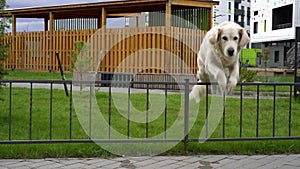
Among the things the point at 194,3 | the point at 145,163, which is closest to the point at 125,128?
the point at 145,163

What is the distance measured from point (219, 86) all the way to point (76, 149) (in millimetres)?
2508

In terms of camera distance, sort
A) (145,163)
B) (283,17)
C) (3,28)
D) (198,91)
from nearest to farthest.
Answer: (145,163), (198,91), (3,28), (283,17)

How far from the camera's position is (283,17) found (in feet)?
176

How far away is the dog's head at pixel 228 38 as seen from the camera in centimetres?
452

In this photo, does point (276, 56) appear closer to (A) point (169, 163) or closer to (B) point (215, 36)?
(A) point (169, 163)

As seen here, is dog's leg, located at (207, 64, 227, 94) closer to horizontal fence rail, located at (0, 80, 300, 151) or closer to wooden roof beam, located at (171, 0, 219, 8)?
horizontal fence rail, located at (0, 80, 300, 151)

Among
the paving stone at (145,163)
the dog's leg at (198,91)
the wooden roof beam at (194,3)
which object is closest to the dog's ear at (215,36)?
the dog's leg at (198,91)

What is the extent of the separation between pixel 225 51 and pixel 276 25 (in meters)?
52.9

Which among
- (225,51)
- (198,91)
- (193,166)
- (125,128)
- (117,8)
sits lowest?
(193,166)

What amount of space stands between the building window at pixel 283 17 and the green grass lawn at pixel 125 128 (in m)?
42.2

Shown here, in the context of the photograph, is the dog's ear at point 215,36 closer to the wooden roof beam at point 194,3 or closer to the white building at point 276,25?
the wooden roof beam at point 194,3

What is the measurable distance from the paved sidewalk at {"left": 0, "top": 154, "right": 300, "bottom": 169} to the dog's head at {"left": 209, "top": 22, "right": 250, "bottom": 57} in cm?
182

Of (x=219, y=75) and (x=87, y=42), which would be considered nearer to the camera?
(x=219, y=75)

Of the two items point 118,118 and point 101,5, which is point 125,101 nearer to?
point 118,118
